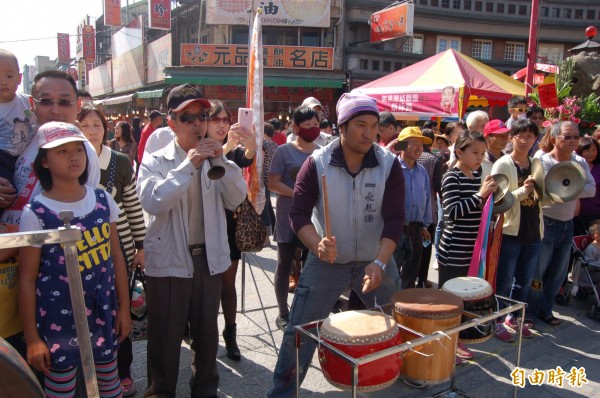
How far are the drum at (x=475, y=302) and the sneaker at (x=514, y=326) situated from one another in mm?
1855

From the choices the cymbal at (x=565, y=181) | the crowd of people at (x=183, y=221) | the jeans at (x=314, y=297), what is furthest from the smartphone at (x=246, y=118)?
the cymbal at (x=565, y=181)

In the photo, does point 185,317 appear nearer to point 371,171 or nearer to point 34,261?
point 34,261

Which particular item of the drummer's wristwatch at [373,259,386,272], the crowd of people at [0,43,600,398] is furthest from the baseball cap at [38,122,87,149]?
the drummer's wristwatch at [373,259,386,272]

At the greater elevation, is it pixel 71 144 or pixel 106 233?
pixel 71 144

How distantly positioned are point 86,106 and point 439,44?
22850 mm

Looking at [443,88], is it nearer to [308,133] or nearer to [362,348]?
[308,133]

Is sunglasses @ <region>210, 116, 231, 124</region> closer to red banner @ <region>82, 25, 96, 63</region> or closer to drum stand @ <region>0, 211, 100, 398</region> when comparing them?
drum stand @ <region>0, 211, 100, 398</region>

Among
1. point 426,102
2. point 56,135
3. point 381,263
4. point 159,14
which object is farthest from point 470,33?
point 56,135

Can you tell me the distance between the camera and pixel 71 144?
7.34 feet

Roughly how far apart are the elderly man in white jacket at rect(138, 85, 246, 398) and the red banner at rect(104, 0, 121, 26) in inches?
1124

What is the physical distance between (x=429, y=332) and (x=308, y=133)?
7.50 feet

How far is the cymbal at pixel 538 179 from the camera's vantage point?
13.7 feet

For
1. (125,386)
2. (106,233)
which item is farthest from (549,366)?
(106,233)

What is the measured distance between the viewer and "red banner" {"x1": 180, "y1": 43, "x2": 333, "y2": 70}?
19.0m
